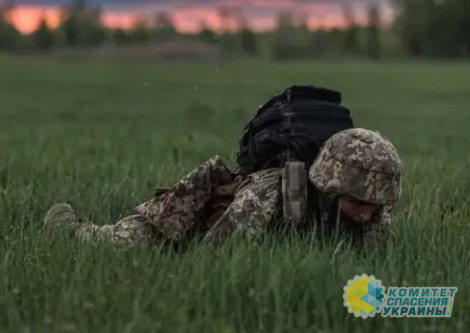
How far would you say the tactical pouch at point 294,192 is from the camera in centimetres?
418

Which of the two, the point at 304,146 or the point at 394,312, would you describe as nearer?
the point at 394,312

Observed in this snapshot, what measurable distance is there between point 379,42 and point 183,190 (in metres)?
81.4

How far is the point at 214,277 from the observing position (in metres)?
3.46

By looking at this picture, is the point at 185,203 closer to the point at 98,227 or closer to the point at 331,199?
the point at 98,227

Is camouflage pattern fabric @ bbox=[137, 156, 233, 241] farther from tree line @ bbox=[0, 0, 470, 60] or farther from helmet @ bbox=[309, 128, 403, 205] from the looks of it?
tree line @ bbox=[0, 0, 470, 60]

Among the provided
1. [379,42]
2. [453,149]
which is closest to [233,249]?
[453,149]

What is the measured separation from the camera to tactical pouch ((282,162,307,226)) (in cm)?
418

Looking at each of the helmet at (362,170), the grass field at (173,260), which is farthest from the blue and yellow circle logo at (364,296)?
the helmet at (362,170)

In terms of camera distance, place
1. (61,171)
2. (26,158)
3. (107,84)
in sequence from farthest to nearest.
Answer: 1. (107,84)
2. (26,158)
3. (61,171)

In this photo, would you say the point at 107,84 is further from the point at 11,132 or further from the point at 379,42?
the point at 379,42

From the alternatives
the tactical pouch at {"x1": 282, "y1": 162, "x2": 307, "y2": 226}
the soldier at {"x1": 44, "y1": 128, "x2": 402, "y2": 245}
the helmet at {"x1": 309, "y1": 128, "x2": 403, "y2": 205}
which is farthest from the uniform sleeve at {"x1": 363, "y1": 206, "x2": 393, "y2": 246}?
the tactical pouch at {"x1": 282, "y1": 162, "x2": 307, "y2": 226}

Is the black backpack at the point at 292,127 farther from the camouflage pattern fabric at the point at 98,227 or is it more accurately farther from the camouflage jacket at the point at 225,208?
the camouflage pattern fabric at the point at 98,227

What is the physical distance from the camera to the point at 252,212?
4230 mm

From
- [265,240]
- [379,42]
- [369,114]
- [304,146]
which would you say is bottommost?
[379,42]
